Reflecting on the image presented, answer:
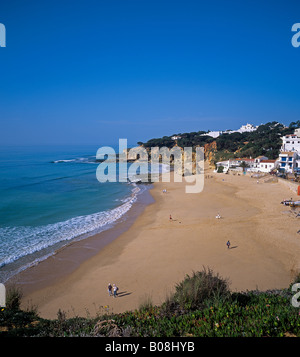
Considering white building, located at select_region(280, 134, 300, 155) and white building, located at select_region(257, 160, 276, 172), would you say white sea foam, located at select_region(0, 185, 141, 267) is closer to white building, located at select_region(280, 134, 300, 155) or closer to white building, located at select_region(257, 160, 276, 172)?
white building, located at select_region(257, 160, 276, 172)

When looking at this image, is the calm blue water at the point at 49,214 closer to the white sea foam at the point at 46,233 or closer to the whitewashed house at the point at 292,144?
the white sea foam at the point at 46,233

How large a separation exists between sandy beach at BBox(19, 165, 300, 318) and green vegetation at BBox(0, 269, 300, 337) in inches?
90.1

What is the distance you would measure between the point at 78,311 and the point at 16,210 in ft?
57.4

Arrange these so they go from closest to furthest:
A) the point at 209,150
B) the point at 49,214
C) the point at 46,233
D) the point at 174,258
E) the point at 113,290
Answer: the point at 113,290 < the point at 174,258 < the point at 46,233 < the point at 49,214 < the point at 209,150

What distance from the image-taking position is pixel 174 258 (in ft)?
41.7

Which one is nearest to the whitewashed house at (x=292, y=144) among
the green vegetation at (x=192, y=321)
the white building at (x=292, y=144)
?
the white building at (x=292, y=144)

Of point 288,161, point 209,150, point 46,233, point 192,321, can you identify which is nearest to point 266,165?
point 288,161

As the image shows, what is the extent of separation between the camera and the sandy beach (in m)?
9.62

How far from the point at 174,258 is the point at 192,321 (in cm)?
826

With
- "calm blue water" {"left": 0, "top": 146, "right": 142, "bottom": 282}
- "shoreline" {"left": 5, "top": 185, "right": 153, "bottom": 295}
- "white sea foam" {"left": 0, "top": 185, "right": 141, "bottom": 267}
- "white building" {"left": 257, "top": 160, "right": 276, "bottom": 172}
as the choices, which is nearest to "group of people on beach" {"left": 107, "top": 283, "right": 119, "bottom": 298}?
"shoreline" {"left": 5, "top": 185, "right": 153, "bottom": 295}

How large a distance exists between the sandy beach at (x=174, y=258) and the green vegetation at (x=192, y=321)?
229 centimetres

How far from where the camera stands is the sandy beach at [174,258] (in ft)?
31.6

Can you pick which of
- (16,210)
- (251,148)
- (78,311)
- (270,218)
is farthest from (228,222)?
(251,148)

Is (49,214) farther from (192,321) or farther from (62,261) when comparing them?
(192,321)
